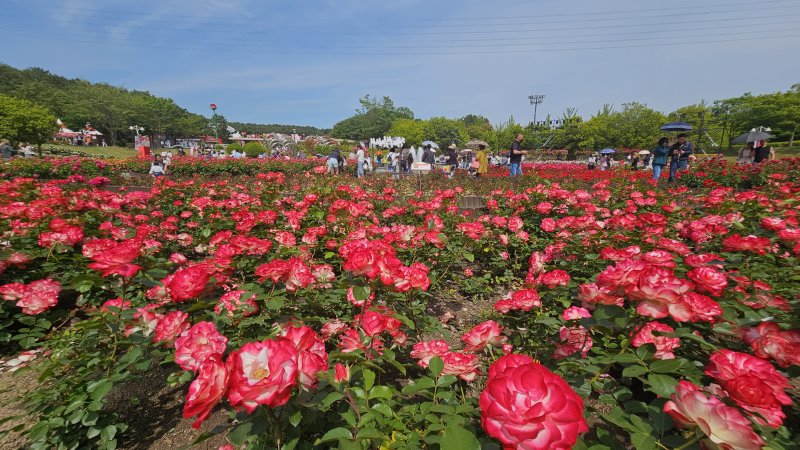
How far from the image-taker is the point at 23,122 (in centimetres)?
2311

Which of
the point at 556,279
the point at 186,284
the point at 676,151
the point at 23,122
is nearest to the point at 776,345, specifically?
the point at 556,279

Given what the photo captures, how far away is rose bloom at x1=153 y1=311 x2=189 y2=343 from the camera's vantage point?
121 centimetres

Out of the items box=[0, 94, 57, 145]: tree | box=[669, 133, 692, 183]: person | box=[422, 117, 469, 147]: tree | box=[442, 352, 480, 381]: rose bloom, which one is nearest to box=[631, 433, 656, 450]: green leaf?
box=[442, 352, 480, 381]: rose bloom

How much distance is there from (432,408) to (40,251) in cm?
274

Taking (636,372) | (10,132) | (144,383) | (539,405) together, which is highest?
(10,132)

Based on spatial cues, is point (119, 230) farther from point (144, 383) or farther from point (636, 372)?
point (636, 372)

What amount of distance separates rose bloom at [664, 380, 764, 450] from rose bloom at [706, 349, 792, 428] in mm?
59

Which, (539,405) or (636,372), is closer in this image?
(539,405)

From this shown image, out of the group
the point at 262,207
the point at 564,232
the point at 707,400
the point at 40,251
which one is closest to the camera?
the point at 707,400

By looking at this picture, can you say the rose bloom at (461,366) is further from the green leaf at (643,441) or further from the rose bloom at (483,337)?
the green leaf at (643,441)

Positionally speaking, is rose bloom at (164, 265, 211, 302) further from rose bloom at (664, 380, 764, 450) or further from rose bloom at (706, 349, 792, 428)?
rose bloom at (706, 349, 792, 428)

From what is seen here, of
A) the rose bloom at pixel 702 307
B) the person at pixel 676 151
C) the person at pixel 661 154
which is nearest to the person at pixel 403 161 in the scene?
the person at pixel 661 154

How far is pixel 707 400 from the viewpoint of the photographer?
0.70 m

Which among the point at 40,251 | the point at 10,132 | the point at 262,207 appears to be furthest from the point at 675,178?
the point at 10,132
